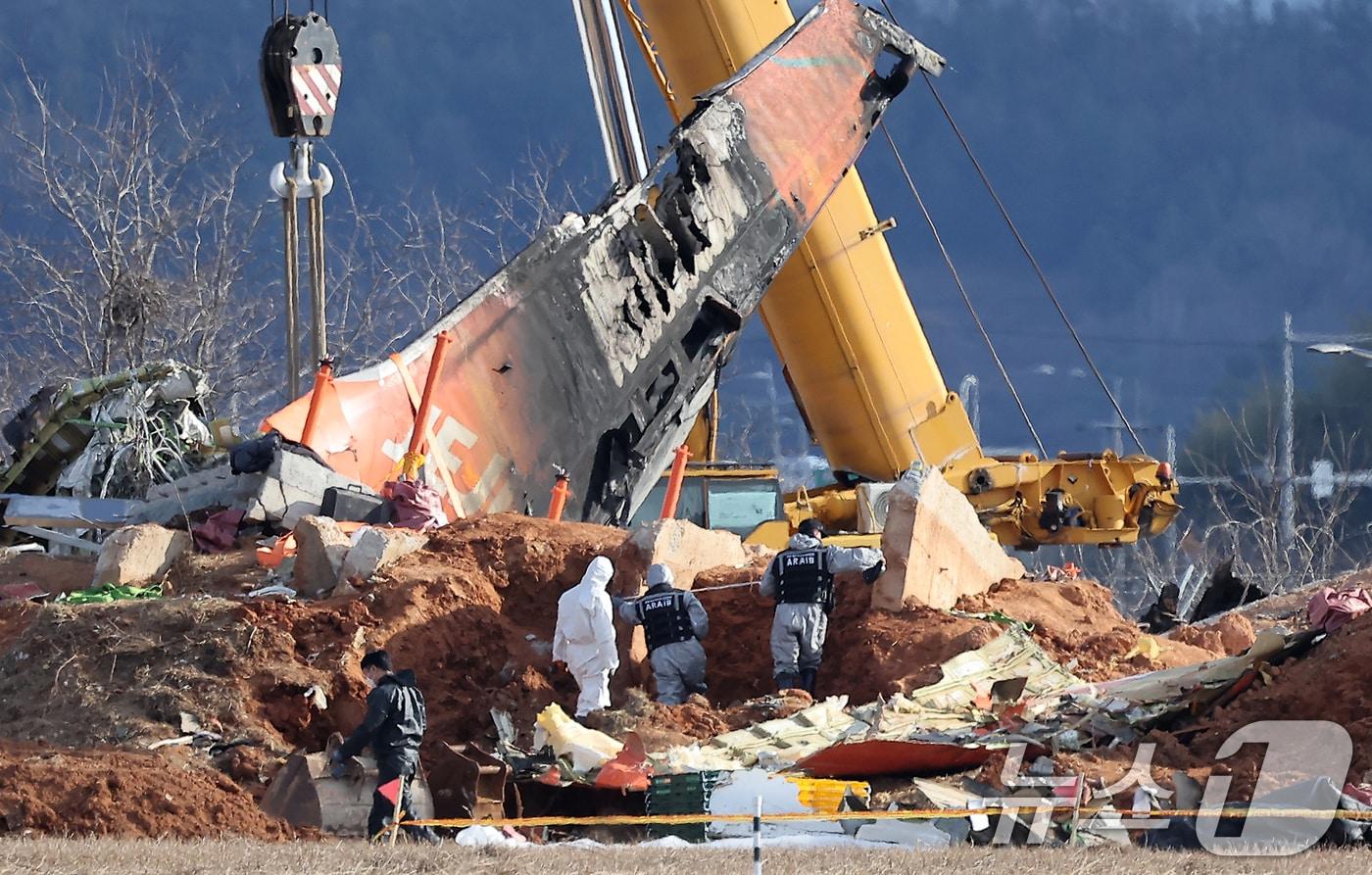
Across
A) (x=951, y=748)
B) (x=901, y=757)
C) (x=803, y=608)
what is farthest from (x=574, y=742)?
(x=803, y=608)

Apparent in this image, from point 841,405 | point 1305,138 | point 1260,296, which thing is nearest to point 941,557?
point 841,405

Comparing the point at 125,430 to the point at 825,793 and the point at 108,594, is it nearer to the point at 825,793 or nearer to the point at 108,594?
the point at 108,594

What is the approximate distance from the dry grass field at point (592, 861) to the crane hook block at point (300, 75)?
364 inches

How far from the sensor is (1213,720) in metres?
12.6

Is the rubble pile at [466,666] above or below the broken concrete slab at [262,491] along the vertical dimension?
below

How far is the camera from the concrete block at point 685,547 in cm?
1574

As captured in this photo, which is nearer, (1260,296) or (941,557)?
(941,557)

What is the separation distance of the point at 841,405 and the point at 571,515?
420 centimetres

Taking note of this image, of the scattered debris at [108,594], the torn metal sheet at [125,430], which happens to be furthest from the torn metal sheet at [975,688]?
the torn metal sheet at [125,430]

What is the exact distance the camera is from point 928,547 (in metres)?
16.0

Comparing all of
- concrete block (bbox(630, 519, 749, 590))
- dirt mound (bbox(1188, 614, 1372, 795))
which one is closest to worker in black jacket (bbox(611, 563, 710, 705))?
concrete block (bbox(630, 519, 749, 590))

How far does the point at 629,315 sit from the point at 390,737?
8345 millimetres

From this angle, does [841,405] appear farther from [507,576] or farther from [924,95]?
[924,95]

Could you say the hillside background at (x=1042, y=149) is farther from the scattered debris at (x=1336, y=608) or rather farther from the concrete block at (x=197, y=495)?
the scattered debris at (x=1336, y=608)
